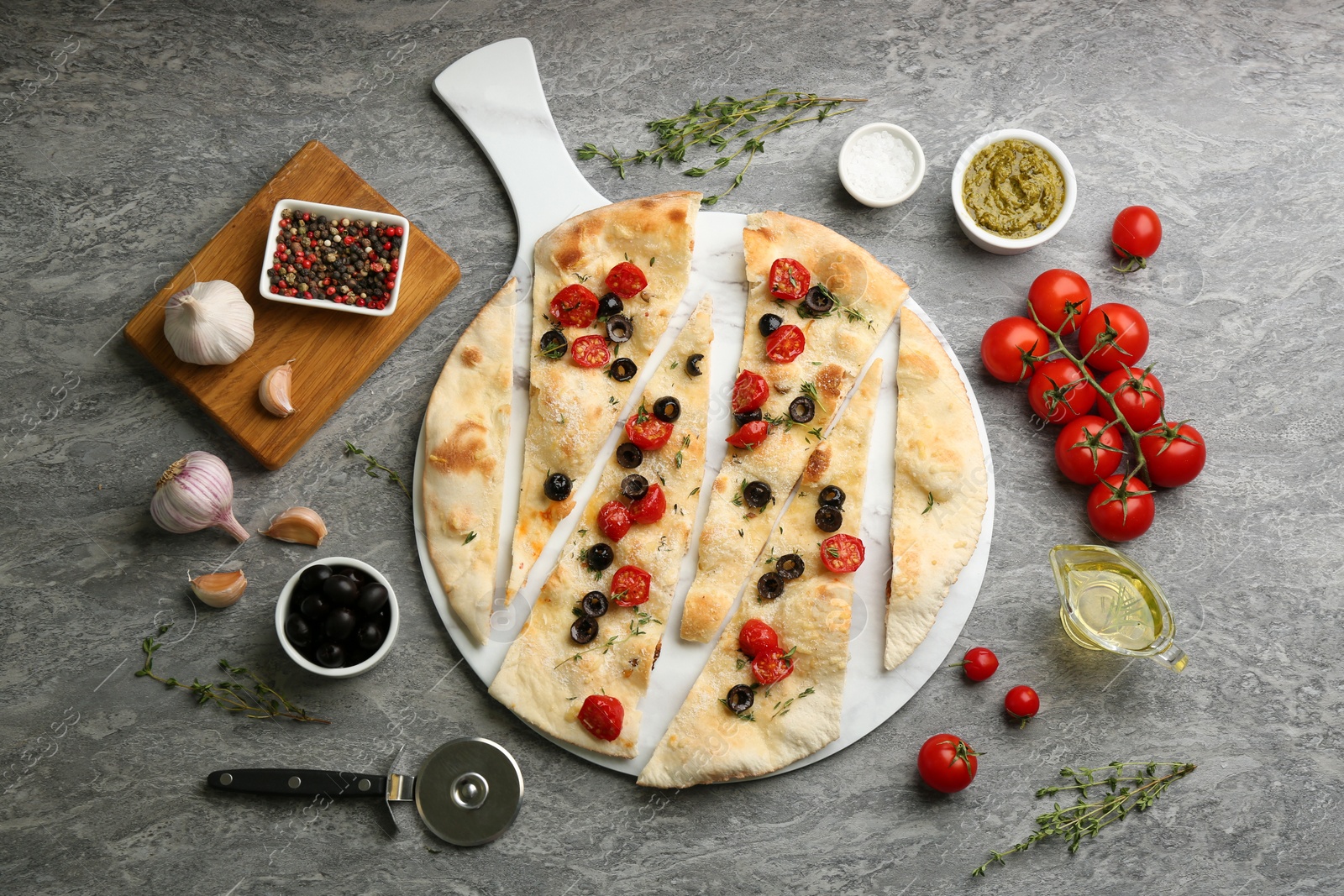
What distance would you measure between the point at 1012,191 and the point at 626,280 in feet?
8.17

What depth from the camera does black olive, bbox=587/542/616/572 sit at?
207 inches

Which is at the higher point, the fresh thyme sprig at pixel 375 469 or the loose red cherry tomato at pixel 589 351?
the loose red cherry tomato at pixel 589 351

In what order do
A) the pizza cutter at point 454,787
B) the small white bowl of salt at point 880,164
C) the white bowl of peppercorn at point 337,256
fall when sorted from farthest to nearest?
the small white bowl of salt at point 880,164
the white bowl of peppercorn at point 337,256
the pizza cutter at point 454,787

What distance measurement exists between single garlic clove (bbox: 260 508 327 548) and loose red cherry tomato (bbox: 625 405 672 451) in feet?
6.36

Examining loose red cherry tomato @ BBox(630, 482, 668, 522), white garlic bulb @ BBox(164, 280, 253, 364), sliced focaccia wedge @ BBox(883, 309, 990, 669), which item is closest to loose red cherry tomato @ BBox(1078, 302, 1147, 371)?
sliced focaccia wedge @ BBox(883, 309, 990, 669)

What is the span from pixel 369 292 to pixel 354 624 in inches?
76.4

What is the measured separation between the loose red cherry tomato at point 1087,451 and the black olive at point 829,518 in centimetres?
146

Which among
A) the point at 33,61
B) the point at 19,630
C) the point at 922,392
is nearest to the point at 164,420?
the point at 19,630

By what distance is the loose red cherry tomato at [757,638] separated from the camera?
5164mm

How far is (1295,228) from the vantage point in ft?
19.7

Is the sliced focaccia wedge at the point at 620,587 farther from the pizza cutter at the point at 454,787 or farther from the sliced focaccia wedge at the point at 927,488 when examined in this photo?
the sliced focaccia wedge at the point at 927,488

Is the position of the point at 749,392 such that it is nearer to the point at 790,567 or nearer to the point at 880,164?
the point at 790,567

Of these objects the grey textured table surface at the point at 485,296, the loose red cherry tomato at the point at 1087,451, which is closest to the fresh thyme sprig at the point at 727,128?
the grey textured table surface at the point at 485,296

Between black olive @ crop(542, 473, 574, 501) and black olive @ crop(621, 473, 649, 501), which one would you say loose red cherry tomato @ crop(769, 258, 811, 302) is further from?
black olive @ crop(542, 473, 574, 501)
